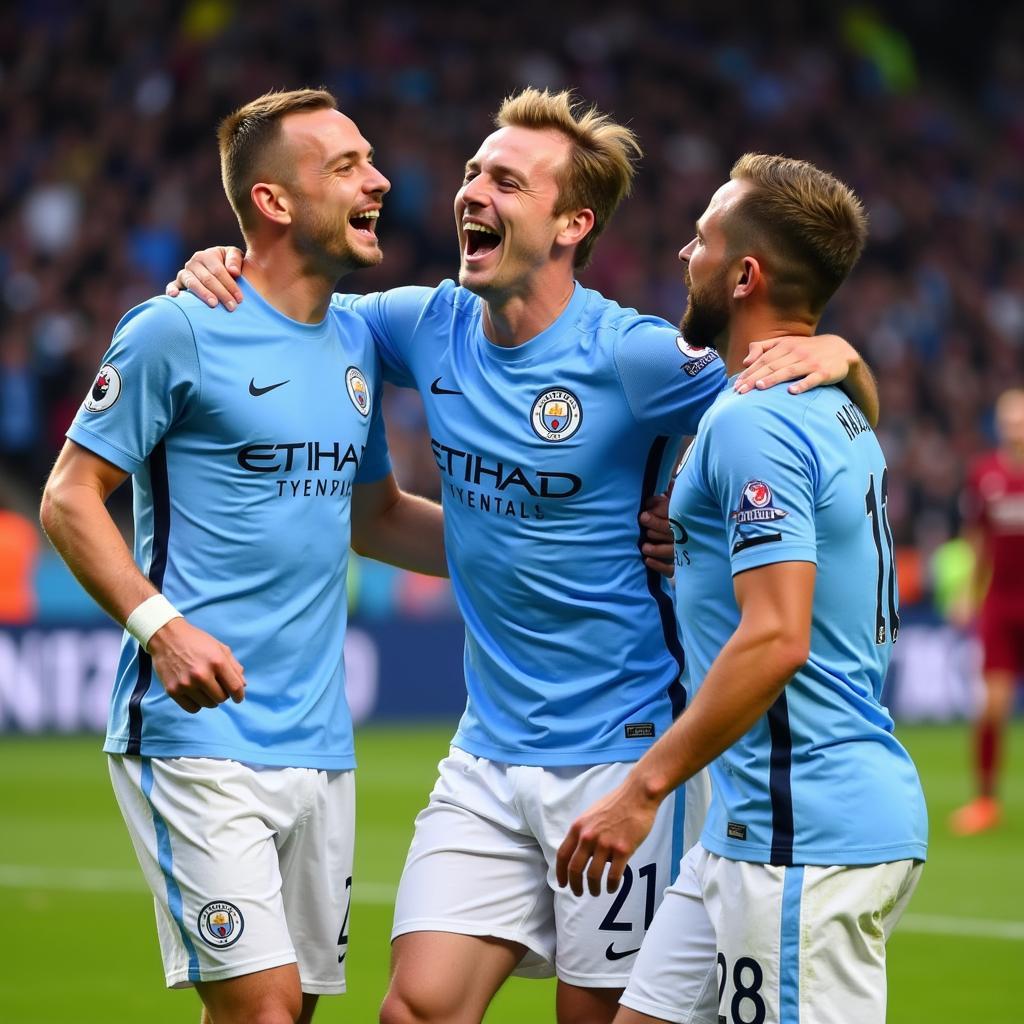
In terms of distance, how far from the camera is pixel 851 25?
Answer: 1028 inches

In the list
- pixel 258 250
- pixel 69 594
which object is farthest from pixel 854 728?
pixel 69 594

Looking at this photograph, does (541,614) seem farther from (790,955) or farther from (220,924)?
(790,955)

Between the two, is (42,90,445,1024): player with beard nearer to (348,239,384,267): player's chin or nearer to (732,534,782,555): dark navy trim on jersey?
(348,239,384,267): player's chin

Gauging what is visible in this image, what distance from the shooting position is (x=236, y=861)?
4160 mm

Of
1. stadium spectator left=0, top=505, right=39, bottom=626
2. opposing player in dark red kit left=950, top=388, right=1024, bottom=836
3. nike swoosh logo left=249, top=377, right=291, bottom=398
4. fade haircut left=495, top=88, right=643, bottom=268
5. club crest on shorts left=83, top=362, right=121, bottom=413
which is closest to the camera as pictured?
club crest on shorts left=83, top=362, right=121, bottom=413

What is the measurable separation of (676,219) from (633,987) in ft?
59.2

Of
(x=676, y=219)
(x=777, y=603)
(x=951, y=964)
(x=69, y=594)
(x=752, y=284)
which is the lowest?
(x=951, y=964)

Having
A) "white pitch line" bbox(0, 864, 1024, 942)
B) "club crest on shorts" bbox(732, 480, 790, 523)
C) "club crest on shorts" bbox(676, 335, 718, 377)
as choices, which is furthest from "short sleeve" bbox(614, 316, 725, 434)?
"white pitch line" bbox(0, 864, 1024, 942)

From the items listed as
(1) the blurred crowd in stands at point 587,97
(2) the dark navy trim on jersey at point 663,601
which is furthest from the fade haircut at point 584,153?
(1) the blurred crowd in stands at point 587,97

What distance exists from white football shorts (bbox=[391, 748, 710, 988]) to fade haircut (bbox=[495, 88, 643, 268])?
1417 mm

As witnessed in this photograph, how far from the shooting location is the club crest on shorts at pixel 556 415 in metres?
4.55

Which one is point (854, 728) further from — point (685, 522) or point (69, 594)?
point (69, 594)

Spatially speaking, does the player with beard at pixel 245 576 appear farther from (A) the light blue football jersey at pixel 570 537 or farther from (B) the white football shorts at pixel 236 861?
(A) the light blue football jersey at pixel 570 537

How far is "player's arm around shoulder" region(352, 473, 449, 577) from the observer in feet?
16.8
